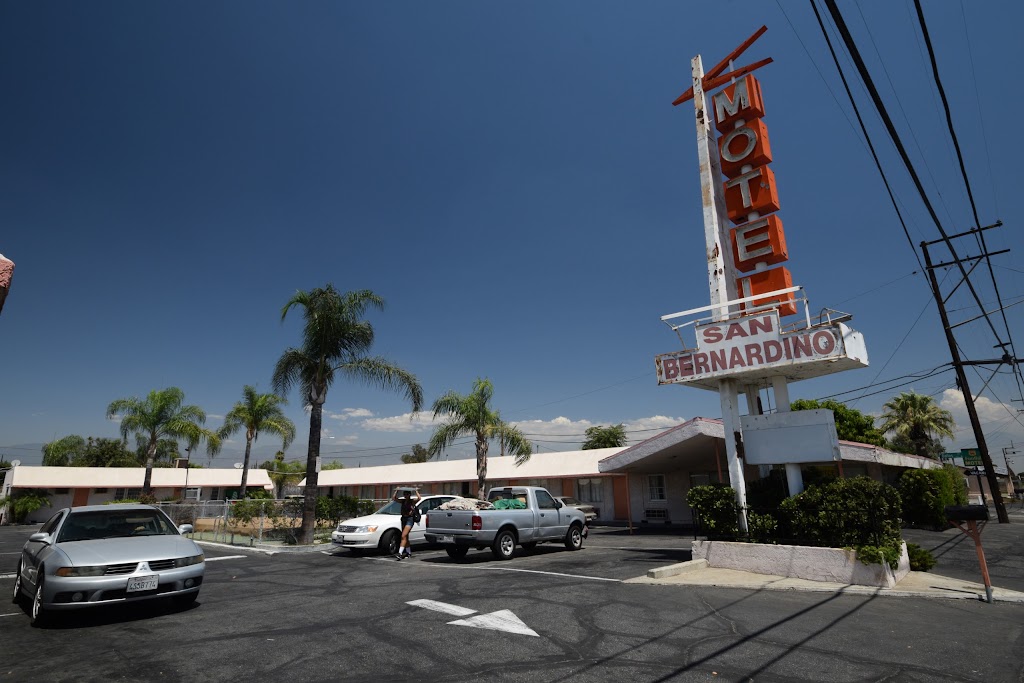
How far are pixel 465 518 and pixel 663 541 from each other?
8651 millimetres

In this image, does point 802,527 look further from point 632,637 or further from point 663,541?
point 663,541

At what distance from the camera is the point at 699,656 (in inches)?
221

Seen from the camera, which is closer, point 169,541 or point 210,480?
point 169,541

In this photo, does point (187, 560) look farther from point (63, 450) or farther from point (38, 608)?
point (63, 450)

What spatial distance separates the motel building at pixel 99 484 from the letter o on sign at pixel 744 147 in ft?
116


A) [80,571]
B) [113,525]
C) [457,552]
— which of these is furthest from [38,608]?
[457,552]

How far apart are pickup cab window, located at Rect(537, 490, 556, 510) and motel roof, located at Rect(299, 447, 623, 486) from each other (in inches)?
425

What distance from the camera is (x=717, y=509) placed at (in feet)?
40.8

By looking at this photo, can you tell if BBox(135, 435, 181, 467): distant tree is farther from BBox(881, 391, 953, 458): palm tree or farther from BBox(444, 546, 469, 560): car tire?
BBox(881, 391, 953, 458): palm tree

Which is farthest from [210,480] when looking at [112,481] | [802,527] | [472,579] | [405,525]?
[802,527]

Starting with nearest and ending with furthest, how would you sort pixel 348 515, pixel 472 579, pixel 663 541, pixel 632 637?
pixel 632 637, pixel 472 579, pixel 663 541, pixel 348 515

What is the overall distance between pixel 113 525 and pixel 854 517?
523 inches

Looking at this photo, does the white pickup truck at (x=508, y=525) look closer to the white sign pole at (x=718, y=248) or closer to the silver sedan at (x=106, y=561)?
the white sign pole at (x=718, y=248)

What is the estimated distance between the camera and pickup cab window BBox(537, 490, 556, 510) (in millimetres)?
15564
